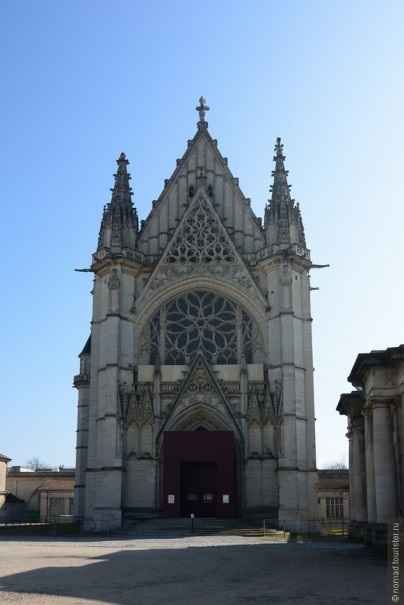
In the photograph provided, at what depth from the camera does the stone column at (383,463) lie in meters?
24.6

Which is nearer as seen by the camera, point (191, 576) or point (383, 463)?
point (191, 576)

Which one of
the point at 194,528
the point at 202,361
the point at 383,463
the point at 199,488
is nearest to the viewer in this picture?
the point at 383,463

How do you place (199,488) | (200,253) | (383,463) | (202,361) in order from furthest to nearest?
1. (200,253)
2. (202,361)
3. (199,488)
4. (383,463)

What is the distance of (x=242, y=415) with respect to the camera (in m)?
45.5

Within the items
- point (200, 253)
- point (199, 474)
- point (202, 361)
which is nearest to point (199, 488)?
point (199, 474)

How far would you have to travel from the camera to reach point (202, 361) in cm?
4631

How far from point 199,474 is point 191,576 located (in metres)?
27.5

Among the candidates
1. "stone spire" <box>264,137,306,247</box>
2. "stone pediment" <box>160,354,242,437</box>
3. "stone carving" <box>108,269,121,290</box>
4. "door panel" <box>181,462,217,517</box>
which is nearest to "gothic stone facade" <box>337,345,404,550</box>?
"stone pediment" <box>160,354,242,437</box>

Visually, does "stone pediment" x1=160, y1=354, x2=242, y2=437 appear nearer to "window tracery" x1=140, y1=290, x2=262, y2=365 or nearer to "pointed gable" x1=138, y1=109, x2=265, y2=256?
"window tracery" x1=140, y1=290, x2=262, y2=365

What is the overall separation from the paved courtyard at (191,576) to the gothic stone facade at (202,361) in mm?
15082

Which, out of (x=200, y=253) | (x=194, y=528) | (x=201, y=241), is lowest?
(x=194, y=528)

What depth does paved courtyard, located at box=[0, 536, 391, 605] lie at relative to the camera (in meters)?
15.2

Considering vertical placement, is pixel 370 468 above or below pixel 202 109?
below

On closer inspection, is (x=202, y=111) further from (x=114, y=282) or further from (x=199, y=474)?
(x=199, y=474)
